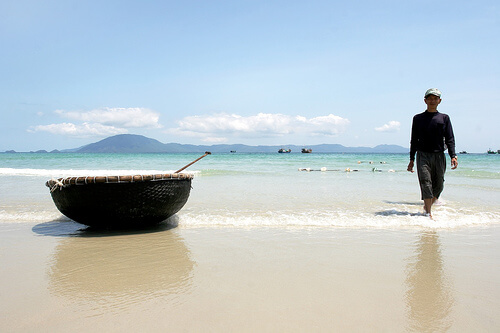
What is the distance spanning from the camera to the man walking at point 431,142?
4.98 meters

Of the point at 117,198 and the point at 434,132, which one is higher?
the point at 434,132

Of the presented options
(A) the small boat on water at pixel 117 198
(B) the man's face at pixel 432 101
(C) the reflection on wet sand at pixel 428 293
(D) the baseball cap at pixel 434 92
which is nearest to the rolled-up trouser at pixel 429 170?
(B) the man's face at pixel 432 101

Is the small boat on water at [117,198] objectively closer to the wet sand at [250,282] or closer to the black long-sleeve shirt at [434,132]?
the wet sand at [250,282]

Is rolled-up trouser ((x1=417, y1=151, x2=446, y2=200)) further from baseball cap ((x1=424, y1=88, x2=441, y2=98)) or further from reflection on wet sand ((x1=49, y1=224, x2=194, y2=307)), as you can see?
reflection on wet sand ((x1=49, y1=224, x2=194, y2=307))

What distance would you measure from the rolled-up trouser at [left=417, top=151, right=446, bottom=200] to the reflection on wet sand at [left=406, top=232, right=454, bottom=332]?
5.38ft

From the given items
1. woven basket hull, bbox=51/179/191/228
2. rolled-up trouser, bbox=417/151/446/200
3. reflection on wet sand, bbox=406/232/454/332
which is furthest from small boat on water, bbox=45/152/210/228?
rolled-up trouser, bbox=417/151/446/200

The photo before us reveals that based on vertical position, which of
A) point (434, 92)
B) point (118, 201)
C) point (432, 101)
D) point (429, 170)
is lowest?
point (118, 201)

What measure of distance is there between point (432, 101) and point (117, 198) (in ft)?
14.4

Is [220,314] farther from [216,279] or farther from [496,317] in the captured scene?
[496,317]

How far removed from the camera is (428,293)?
245 centimetres

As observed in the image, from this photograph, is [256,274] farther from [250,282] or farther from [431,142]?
[431,142]

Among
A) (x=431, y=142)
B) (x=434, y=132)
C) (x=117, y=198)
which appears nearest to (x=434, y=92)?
(x=434, y=132)

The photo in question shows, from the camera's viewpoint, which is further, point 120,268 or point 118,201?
point 118,201

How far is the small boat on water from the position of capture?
13.2 ft
